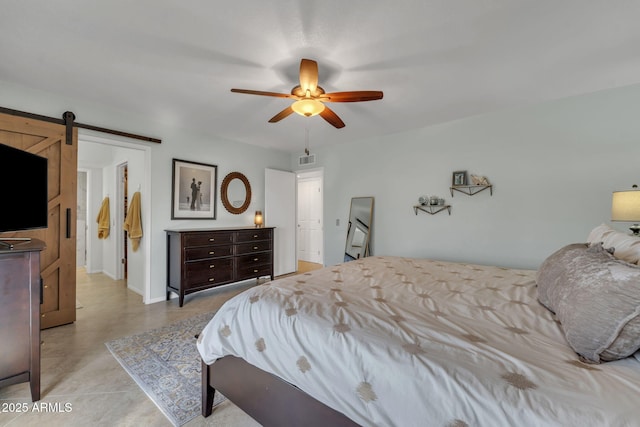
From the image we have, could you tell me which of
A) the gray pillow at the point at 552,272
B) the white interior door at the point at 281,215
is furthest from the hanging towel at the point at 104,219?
the gray pillow at the point at 552,272

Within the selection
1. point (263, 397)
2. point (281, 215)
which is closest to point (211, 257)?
point (281, 215)

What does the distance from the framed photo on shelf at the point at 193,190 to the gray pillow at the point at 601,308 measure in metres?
4.06

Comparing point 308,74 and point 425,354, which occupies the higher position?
point 308,74

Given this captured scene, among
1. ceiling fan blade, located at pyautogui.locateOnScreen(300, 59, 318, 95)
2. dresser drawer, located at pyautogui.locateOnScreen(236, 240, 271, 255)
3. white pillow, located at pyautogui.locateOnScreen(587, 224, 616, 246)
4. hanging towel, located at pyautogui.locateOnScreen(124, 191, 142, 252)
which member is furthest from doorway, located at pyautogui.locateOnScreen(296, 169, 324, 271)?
white pillow, located at pyautogui.locateOnScreen(587, 224, 616, 246)

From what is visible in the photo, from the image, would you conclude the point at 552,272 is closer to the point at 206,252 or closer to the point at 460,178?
the point at 460,178

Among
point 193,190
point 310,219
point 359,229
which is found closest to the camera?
point 193,190

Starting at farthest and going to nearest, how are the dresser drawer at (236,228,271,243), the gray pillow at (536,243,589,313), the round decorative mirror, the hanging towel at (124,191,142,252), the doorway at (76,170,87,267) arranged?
the doorway at (76,170,87,267) → the round decorative mirror → the dresser drawer at (236,228,271,243) → the hanging towel at (124,191,142,252) → the gray pillow at (536,243,589,313)

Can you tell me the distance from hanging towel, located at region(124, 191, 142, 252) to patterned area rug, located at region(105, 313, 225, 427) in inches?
63.4

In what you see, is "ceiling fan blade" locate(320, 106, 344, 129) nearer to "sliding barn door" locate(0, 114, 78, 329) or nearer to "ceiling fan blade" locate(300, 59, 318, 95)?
"ceiling fan blade" locate(300, 59, 318, 95)

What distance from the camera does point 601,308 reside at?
88 centimetres

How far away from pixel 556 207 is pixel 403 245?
176cm

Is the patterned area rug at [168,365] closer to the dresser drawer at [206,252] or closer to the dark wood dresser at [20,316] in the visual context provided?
the dark wood dresser at [20,316]

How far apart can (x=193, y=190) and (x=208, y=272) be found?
4.04ft

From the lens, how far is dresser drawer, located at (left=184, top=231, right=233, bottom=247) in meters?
3.43
